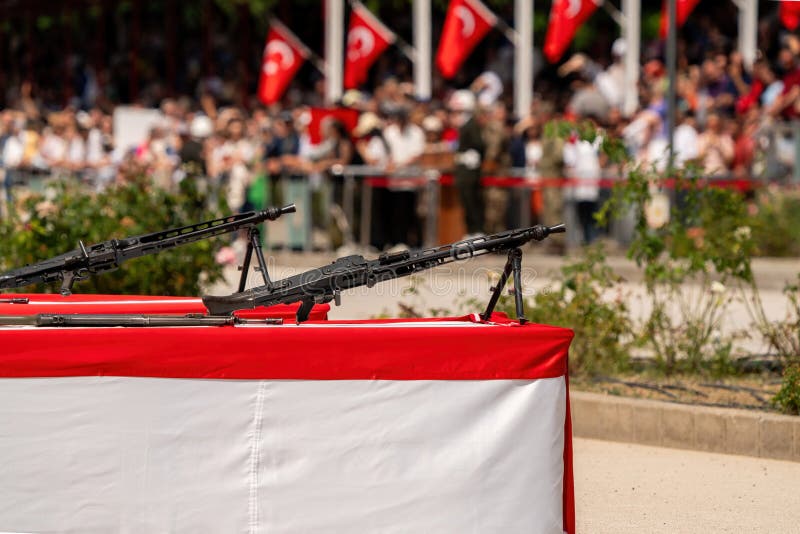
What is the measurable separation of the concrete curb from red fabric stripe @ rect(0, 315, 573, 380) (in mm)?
2945

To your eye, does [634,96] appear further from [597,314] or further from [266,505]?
[266,505]

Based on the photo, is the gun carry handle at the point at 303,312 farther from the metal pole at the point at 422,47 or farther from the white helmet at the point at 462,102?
the metal pole at the point at 422,47

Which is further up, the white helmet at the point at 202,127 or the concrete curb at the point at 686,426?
the white helmet at the point at 202,127

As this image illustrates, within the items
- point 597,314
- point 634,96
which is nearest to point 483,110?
point 634,96

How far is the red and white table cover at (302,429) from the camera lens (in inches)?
208

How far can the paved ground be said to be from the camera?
665cm

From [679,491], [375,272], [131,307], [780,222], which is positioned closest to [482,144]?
[780,222]

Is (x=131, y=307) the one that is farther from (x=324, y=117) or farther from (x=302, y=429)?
(x=324, y=117)

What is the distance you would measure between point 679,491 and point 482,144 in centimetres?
1063

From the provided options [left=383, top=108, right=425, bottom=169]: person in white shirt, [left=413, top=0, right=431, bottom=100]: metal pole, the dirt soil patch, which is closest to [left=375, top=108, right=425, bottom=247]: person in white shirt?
[left=383, top=108, right=425, bottom=169]: person in white shirt

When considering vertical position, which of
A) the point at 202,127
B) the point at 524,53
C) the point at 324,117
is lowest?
the point at 324,117

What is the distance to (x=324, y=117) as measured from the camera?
62.8ft

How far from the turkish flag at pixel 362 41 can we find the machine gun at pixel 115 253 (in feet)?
59.5

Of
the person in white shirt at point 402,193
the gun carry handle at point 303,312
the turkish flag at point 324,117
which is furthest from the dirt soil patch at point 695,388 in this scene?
the turkish flag at point 324,117
